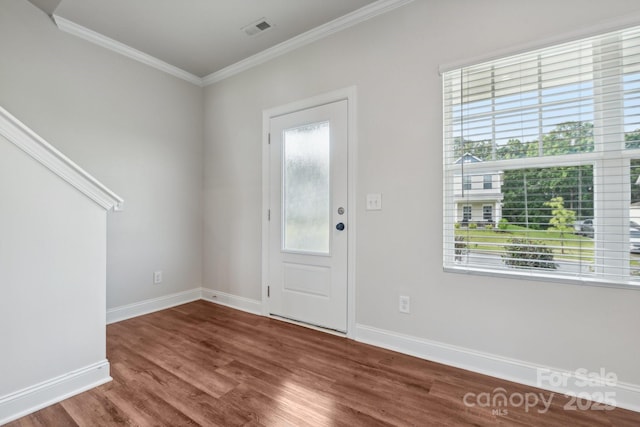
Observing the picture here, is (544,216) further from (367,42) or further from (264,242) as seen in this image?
(264,242)

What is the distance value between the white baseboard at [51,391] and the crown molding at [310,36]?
293cm

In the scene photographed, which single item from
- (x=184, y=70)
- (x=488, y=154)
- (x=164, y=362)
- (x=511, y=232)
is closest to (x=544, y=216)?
(x=511, y=232)

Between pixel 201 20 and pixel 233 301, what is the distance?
276 cm

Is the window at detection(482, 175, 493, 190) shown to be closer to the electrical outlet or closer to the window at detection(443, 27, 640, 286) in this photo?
the window at detection(443, 27, 640, 286)

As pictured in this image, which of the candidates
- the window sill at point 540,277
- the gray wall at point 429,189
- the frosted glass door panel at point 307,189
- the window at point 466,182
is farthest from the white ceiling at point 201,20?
the window sill at point 540,277

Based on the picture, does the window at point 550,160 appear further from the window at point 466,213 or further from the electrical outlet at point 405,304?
the electrical outlet at point 405,304

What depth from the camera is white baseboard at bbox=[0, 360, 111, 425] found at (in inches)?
59.8

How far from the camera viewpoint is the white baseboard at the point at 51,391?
152 centimetres

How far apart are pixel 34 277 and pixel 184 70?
2.70 m

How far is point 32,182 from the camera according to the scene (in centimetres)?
161

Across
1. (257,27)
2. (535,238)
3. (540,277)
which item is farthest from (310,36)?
(540,277)

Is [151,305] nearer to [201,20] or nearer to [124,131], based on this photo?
[124,131]

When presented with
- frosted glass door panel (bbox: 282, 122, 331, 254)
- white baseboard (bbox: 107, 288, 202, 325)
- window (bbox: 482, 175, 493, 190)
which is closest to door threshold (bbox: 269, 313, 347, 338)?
frosted glass door panel (bbox: 282, 122, 331, 254)

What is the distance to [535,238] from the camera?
1834mm
